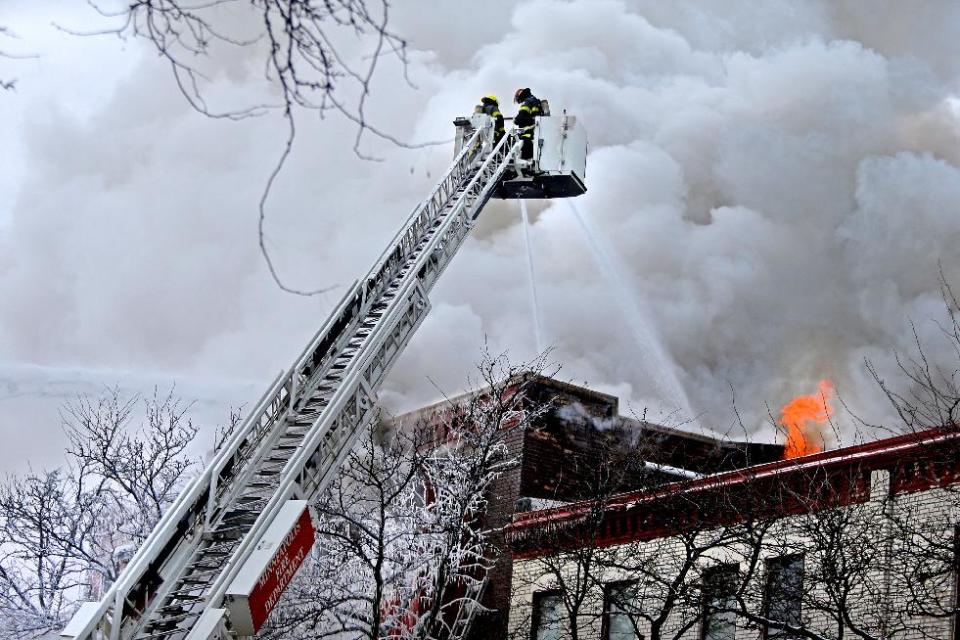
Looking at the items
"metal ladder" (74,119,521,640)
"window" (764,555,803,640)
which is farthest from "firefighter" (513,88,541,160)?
"window" (764,555,803,640)

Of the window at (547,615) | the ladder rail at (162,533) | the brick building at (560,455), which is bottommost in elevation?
the ladder rail at (162,533)

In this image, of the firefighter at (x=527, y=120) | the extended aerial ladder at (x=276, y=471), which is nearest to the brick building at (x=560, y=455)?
the firefighter at (x=527, y=120)

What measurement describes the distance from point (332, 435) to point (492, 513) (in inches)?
400

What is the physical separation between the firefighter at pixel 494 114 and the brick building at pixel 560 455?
4997 millimetres

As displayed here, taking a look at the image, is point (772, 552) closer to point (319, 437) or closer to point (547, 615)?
point (547, 615)

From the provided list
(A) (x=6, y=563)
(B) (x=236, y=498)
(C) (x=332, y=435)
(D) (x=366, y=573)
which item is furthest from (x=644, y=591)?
(A) (x=6, y=563)

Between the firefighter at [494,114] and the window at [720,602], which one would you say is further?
Answer: the firefighter at [494,114]

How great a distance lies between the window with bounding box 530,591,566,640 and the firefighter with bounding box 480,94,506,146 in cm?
658

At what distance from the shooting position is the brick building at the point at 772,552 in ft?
39.7

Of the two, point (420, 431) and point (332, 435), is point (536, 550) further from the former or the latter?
point (332, 435)

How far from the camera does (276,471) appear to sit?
1104cm

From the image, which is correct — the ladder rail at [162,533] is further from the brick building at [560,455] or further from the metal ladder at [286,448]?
the brick building at [560,455]

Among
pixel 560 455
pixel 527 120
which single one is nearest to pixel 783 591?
pixel 527 120

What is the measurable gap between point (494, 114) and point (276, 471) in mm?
6983
